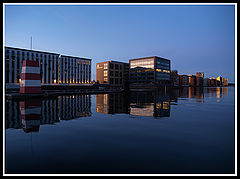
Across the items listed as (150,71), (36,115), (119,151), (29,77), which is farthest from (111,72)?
(119,151)

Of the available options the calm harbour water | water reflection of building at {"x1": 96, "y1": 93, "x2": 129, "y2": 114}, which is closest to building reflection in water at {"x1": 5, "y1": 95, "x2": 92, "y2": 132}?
the calm harbour water

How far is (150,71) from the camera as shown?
123062mm

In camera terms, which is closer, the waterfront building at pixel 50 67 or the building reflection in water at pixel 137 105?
the building reflection in water at pixel 137 105

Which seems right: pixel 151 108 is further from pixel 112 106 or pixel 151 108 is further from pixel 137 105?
pixel 112 106

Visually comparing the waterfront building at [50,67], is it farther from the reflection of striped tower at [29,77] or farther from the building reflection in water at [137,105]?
the building reflection in water at [137,105]

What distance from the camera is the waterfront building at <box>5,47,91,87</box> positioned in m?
81.0

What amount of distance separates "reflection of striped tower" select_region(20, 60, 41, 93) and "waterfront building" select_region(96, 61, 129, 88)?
104m

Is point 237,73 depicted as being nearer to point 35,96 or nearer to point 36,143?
point 36,143

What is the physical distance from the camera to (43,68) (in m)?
92.7

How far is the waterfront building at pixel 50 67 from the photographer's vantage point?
3189 inches

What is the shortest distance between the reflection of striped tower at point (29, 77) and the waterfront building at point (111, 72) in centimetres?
10407

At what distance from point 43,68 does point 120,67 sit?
72627 millimetres

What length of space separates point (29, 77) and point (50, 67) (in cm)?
7386

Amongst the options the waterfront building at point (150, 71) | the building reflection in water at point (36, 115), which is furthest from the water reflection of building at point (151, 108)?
the waterfront building at point (150, 71)
